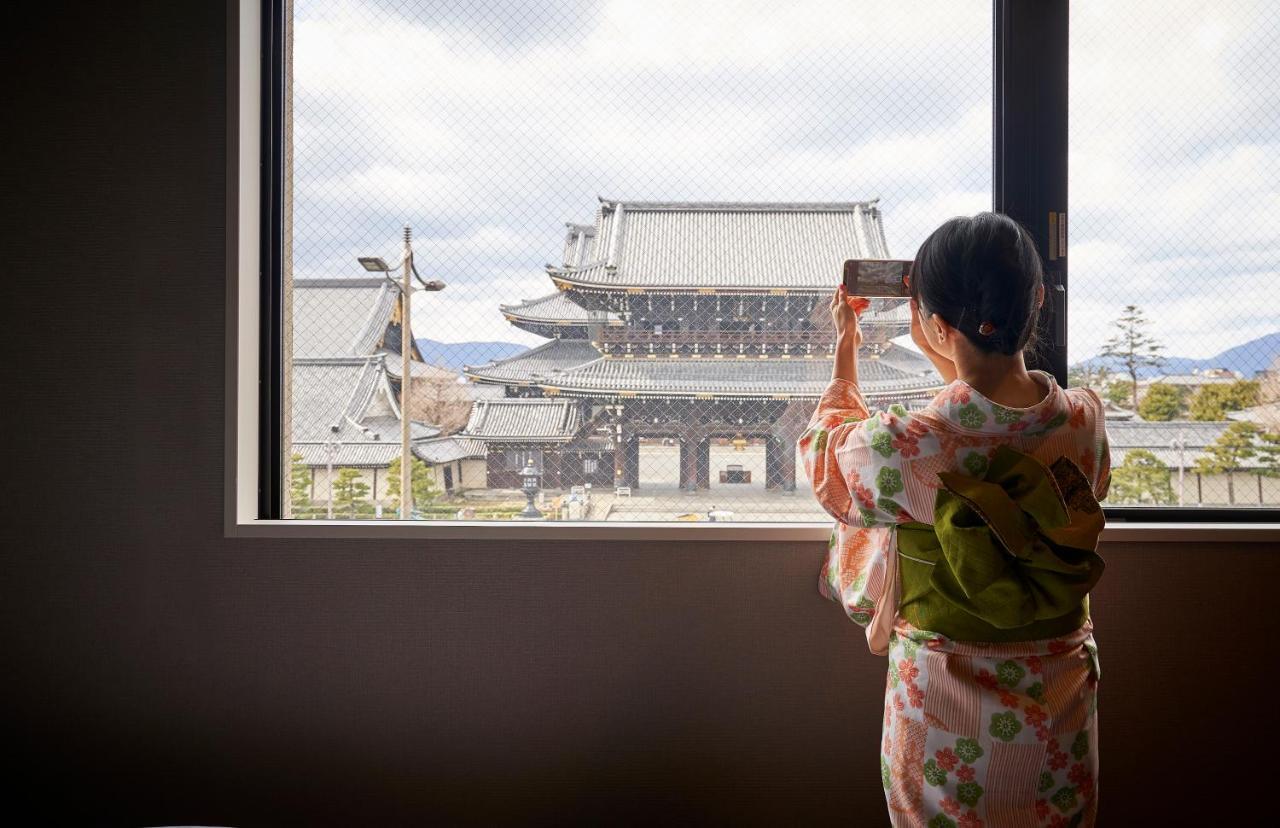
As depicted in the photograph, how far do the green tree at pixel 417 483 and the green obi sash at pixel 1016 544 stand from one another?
3.49ft

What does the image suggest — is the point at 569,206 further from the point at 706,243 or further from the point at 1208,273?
the point at 1208,273

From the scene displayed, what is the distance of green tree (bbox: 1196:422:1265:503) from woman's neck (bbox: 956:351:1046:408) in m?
0.88

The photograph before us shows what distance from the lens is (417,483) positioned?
5.08ft

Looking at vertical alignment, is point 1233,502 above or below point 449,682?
above

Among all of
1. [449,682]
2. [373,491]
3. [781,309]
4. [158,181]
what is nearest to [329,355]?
[373,491]

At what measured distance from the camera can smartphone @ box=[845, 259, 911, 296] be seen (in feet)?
3.93

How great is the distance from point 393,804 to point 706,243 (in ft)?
4.50

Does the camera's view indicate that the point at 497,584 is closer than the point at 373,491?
Yes

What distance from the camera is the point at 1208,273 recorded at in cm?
152

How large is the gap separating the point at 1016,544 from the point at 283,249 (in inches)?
61.3

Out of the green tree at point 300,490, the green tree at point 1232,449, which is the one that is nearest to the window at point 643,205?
the green tree at point 300,490

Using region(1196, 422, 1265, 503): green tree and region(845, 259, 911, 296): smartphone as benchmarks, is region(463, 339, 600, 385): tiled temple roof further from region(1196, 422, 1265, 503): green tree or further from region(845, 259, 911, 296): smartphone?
region(1196, 422, 1265, 503): green tree

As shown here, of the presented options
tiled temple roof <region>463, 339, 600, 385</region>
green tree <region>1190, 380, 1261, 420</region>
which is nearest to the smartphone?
tiled temple roof <region>463, 339, 600, 385</region>

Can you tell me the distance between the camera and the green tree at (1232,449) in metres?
1.52
